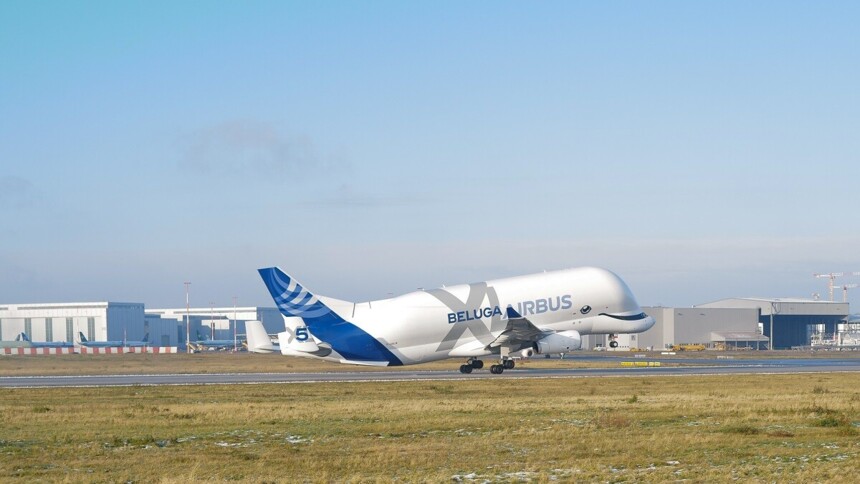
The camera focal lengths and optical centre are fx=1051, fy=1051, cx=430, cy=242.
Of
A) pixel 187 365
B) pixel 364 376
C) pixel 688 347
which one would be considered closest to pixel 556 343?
pixel 364 376

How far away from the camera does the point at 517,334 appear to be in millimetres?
59906

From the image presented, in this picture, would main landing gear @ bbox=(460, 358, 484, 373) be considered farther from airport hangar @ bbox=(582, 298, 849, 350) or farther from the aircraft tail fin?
airport hangar @ bbox=(582, 298, 849, 350)

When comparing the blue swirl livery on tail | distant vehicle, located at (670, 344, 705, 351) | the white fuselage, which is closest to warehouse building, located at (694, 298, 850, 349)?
distant vehicle, located at (670, 344, 705, 351)

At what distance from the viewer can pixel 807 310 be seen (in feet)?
523

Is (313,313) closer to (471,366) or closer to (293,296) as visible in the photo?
(293,296)

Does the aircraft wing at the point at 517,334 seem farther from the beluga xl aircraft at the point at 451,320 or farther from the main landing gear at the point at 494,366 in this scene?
the main landing gear at the point at 494,366

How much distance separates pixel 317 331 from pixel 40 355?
199 feet

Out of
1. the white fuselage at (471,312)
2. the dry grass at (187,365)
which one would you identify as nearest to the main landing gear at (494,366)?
the white fuselage at (471,312)

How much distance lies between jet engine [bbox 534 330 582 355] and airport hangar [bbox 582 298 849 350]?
79.2m

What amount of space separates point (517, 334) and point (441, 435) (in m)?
32.7

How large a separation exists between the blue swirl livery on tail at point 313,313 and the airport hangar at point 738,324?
84.4 m

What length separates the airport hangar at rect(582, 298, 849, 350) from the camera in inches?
5792

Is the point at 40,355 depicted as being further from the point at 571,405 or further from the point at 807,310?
the point at 807,310

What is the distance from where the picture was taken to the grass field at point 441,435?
20.5 meters
